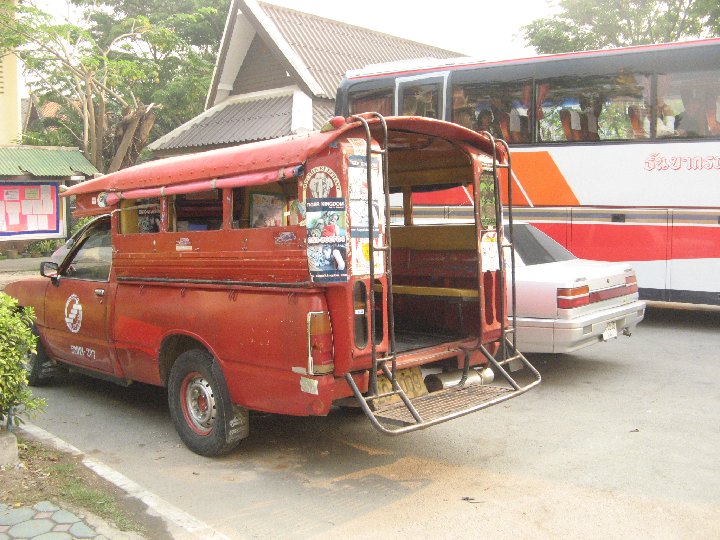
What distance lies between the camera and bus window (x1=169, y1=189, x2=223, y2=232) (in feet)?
17.5

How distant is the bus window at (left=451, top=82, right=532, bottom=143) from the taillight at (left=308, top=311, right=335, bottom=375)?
7486 millimetres

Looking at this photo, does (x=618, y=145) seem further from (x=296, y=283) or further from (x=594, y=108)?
(x=296, y=283)

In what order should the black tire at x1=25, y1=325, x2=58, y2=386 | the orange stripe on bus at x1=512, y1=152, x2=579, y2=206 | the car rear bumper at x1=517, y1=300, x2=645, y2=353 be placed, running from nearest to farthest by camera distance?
the car rear bumper at x1=517, y1=300, x2=645, y2=353, the black tire at x1=25, y1=325, x2=58, y2=386, the orange stripe on bus at x1=512, y1=152, x2=579, y2=206

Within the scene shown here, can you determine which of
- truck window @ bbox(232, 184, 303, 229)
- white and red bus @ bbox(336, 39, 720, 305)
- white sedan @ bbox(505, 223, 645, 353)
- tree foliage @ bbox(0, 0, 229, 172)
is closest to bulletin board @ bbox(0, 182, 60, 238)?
tree foliage @ bbox(0, 0, 229, 172)

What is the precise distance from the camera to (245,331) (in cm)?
470

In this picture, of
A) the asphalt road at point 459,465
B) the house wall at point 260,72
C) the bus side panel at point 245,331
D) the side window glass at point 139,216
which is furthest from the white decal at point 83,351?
the house wall at point 260,72

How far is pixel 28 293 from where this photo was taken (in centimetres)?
718

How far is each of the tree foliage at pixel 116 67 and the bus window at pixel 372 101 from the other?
6.33 m

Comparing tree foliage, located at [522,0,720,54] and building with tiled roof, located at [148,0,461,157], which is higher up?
tree foliage, located at [522,0,720,54]

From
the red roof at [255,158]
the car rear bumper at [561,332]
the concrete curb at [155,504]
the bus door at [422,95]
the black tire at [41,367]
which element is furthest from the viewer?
the bus door at [422,95]

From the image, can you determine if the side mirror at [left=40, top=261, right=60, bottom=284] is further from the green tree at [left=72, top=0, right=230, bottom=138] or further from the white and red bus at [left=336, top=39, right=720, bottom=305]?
the green tree at [left=72, top=0, right=230, bottom=138]

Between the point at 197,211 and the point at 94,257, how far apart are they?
Result: 56.2 inches

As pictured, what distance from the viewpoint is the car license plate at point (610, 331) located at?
7.31 metres

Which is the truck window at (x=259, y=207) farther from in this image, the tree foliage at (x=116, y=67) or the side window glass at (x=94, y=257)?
the tree foliage at (x=116, y=67)
